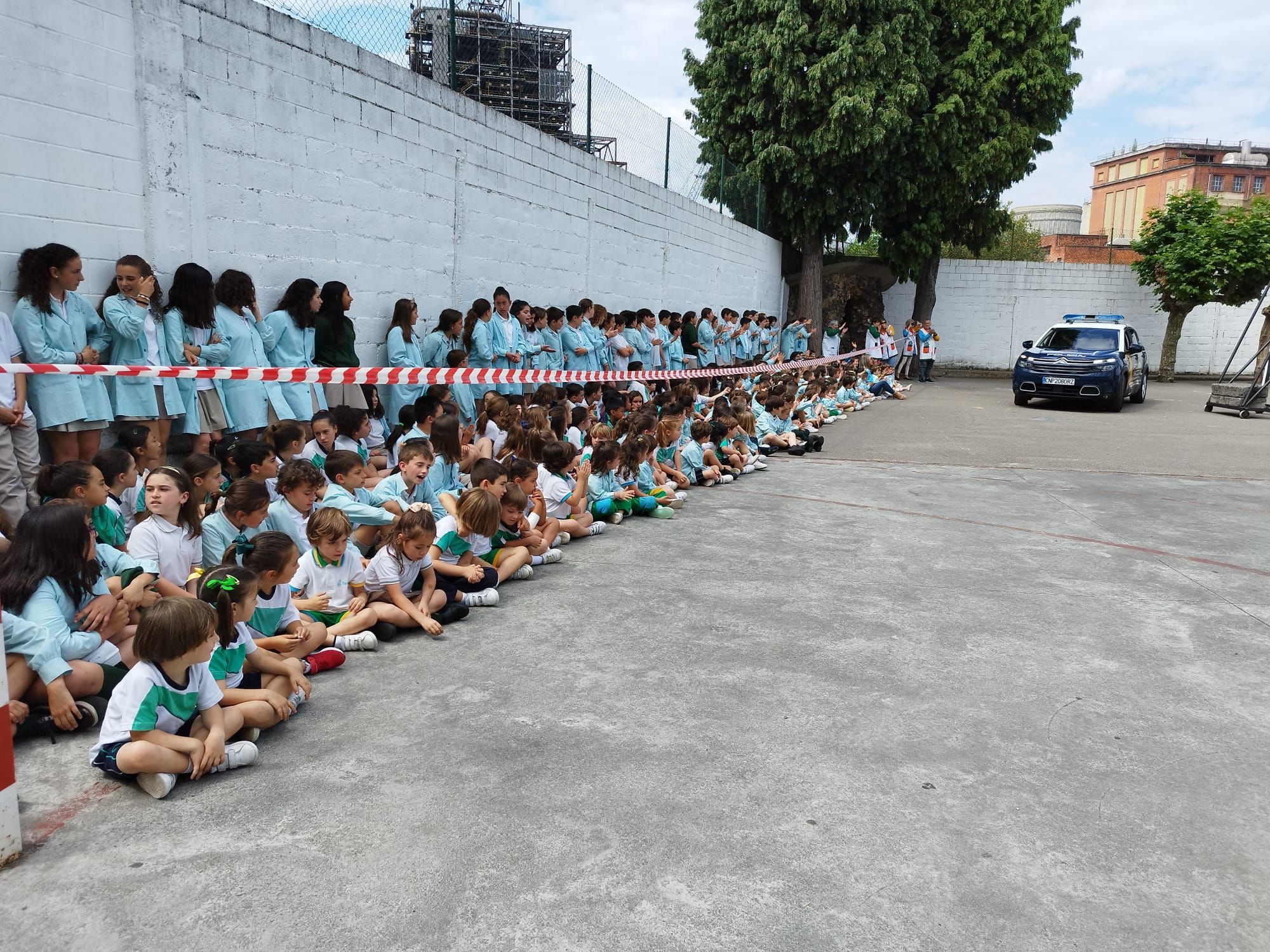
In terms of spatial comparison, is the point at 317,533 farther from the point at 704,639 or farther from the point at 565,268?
the point at 565,268

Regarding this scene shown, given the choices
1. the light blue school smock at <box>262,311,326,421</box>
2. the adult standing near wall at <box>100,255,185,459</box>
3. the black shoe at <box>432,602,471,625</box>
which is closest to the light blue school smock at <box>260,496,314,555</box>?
the black shoe at <box>432,602,471,625</box>

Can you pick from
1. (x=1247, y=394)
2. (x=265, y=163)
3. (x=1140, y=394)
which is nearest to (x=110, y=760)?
(x=265, y=163)

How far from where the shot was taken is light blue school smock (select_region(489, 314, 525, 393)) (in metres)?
10.7

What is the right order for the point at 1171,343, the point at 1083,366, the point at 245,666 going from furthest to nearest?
the point at 1171,343, the point at 1083,366, the point at 245,666

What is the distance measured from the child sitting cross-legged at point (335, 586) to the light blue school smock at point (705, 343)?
12921 mm

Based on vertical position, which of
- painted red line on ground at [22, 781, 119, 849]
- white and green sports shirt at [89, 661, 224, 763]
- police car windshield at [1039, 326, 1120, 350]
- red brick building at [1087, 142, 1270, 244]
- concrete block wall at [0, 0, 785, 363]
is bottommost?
painted red line on ground at [22, 781, 119, 849]

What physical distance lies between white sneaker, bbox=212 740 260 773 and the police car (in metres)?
18.6

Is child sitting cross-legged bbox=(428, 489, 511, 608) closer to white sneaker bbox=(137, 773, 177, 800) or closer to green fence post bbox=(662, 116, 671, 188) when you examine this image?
white sneaker bbox=(137, 773, 177, 800)

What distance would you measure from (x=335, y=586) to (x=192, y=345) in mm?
2804

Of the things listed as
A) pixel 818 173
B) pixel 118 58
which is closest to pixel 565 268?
pixel 118 58

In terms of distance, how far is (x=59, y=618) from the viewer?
3.96 m

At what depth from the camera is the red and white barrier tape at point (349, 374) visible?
224 inches

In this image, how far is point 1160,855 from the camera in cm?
314

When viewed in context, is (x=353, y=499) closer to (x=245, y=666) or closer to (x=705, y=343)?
(x=245, y=666)
